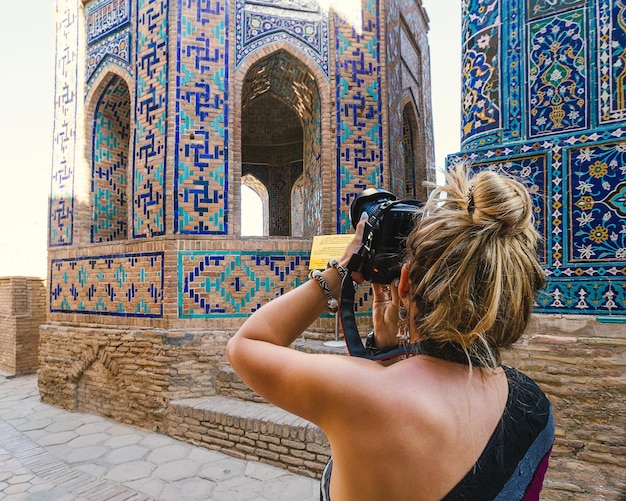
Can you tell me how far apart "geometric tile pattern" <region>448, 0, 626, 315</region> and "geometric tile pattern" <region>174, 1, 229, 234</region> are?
3.67 metres

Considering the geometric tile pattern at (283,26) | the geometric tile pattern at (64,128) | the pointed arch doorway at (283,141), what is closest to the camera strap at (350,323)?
the pointed arch doorway at (283,141)

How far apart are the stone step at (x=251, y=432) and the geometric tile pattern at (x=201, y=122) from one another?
2.39 metres

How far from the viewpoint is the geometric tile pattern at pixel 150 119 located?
5719mm

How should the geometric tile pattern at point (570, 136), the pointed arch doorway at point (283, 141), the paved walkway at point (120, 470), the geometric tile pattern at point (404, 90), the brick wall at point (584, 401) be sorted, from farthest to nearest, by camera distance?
1. the geometric tile pattern at point (404, 90)
2. the pointed arch doorway at point (283, 141)
3. the paved walkway at point (120, 470)
4. the geometric tile pattern at point (570, 136)
5. the brick wall at point (584, 401)

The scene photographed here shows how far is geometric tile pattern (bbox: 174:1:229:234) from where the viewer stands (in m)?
5.62

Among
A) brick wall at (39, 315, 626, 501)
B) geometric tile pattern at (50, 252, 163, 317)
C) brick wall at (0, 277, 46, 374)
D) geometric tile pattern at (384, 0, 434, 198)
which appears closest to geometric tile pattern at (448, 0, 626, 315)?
brick wall at (39, 315, 626, 501)

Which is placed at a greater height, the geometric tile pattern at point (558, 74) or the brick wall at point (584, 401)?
the geometric tile pattern at point (558, 74)

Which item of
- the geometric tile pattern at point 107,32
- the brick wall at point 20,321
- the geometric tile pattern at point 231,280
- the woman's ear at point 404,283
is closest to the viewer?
the woman's ear at point 404,283

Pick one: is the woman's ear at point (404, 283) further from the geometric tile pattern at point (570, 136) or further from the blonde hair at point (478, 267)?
the geometric tile pattern at point (570, 136)

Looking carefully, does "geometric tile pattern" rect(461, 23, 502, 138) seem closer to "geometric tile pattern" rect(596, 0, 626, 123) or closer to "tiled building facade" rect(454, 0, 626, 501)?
"tiled building facade" rect(454, 0, 626, 501)

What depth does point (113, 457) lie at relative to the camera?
457 cm

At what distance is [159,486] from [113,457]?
1.08m

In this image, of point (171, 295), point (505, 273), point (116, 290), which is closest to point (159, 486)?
point (171, 295)

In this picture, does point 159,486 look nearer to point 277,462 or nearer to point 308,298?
point 277,462
